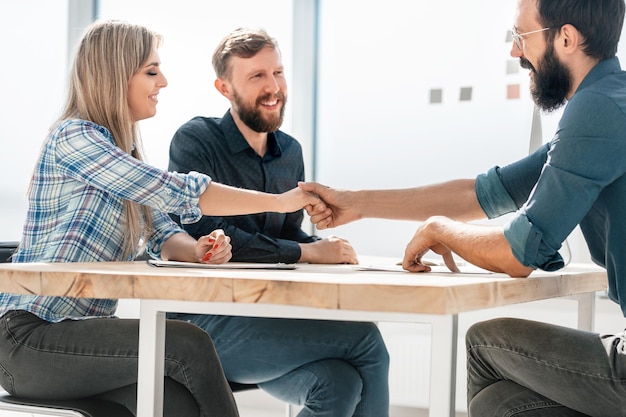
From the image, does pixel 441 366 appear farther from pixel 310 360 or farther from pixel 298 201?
pixel 298 201

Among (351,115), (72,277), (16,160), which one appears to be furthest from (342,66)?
(72,277)

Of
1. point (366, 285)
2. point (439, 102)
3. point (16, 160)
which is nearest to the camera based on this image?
point (366, 285)

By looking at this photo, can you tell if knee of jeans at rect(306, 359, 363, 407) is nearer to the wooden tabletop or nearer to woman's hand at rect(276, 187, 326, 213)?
woman's hand at rect(276, 187, 326, 213)

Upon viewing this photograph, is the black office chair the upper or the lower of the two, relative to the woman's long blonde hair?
lower

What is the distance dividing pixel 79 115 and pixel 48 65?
2.95m

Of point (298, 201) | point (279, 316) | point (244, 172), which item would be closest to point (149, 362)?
point (279, 316)

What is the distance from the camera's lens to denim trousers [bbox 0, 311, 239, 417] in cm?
154

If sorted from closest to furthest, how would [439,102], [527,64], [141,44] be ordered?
[527,64] → [141,44] → [439,102]

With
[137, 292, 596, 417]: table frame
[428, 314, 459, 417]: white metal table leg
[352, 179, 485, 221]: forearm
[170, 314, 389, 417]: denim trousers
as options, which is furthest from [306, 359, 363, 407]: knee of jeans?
[428, 314, 459, 417]: white metal table leg

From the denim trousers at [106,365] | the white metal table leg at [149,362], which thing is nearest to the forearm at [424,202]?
the denim trousers at [106,365]

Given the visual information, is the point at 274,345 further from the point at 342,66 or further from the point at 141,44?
the point at 342,66

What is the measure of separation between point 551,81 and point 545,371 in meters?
0.64

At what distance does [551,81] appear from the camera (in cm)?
179

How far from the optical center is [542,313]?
12.0ft
